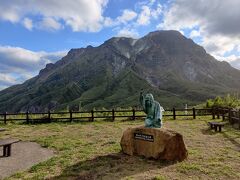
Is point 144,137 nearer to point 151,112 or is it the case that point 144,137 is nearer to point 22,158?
point 151,112

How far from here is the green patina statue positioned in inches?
495

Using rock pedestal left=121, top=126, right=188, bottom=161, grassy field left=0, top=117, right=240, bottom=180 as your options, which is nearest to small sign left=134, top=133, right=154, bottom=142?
rock pedestal left=121, top=126, right=188, bottom=161

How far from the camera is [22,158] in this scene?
42.1 ft

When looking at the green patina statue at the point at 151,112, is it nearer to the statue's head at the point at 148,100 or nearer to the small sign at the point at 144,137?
the statue's head at the point at 148,100

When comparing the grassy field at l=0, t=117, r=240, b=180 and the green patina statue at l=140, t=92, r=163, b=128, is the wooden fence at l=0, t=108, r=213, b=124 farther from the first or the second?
the green patina statue at l=140, t=92, r=163, b=128

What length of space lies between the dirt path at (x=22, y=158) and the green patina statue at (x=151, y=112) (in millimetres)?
4513

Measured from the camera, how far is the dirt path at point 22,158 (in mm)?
Result: 10969

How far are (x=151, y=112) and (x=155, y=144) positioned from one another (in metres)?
1.61

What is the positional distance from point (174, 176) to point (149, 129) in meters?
2.95

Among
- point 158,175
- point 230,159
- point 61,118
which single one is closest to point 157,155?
point 158,175

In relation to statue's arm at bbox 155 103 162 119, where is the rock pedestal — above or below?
below

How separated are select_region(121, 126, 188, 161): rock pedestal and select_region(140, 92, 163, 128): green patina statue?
435 millimetres

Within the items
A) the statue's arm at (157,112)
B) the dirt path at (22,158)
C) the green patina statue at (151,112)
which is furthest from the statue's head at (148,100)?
the dirt path at (22,158)

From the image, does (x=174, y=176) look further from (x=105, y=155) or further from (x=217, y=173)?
(x=105, y=155)
